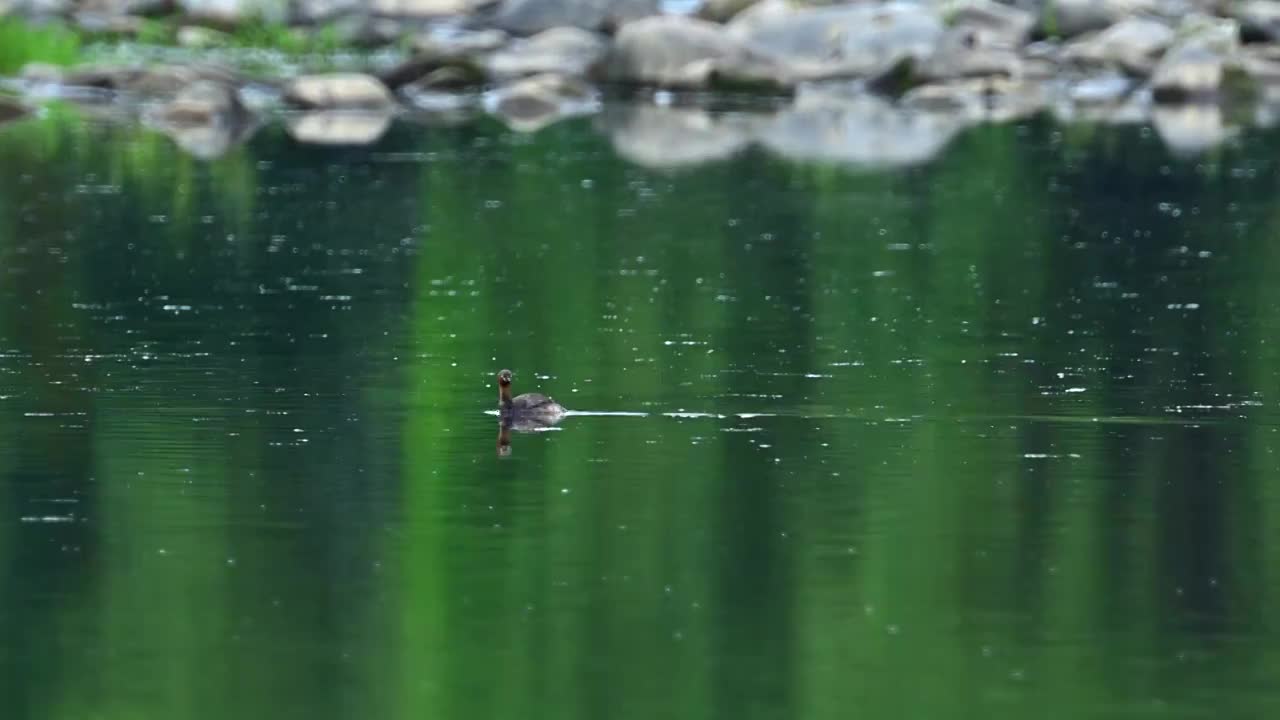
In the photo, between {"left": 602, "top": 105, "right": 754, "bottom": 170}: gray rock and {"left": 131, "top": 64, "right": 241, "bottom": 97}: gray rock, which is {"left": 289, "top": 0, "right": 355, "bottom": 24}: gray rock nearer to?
{"left": 131, "top": 64, "right": 241, "bottom": 97}: gray rock

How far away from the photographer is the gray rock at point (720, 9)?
51031 mm

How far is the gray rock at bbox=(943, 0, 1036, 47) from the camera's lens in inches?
1943

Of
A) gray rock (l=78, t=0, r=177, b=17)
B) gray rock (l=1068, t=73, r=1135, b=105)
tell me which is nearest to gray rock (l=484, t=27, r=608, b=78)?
gray rock (l=78, t=0, r=177, b=17)

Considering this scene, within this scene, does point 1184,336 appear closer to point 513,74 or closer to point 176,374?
point 176,374

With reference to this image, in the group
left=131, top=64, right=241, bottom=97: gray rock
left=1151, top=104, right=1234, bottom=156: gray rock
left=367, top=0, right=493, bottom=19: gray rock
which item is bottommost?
left=1151, top=104, right=1234, bottom=156: gray rock

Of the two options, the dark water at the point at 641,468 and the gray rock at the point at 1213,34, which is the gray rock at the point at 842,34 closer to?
the gray rock at the point at 1213,34

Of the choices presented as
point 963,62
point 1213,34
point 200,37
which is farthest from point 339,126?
point 1213,34

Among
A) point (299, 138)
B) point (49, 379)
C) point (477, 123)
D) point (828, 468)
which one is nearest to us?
point (828, 468)

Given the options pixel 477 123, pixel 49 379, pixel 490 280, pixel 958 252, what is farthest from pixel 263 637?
pixel 477 123

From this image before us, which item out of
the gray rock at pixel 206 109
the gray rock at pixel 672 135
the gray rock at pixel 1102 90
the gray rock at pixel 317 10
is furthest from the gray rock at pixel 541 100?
the gray rock at pixel 317 10

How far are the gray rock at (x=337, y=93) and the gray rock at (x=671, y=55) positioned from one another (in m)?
4.53

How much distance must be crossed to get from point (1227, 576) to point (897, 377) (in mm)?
5256

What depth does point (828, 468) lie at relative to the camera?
1382 centimetres

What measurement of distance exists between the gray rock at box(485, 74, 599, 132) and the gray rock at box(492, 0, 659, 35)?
19.3 feet
